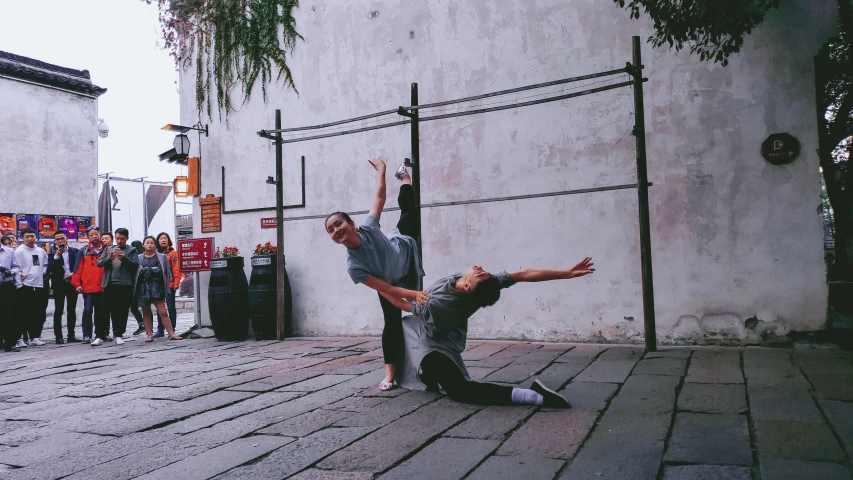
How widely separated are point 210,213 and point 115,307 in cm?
178

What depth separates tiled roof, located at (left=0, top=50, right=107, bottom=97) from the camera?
12711 mm

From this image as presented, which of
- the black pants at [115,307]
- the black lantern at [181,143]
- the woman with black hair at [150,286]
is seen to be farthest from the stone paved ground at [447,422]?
the black lantern at [181,143]

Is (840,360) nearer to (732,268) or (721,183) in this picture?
(732,268)

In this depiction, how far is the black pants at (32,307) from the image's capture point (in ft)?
27.3

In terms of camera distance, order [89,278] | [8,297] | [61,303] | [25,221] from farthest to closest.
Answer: [25,221], [61,303], [89,278], [8,297]

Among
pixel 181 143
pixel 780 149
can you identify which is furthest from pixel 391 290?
pixel 181 143

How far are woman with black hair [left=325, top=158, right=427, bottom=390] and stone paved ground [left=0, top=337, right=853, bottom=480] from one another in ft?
1.24

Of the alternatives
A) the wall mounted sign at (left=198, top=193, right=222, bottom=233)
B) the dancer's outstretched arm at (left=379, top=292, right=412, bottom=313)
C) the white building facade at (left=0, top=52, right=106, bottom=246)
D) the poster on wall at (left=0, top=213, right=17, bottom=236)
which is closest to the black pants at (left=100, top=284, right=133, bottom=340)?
the wall mounted sign at (left=198, top=193, right=222, bottom=233)

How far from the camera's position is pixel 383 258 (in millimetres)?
3953

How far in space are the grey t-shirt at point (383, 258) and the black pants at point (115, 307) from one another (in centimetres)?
568

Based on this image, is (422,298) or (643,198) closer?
(422,298)

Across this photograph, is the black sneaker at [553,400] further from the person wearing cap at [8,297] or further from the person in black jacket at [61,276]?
the person in black jacket at [61,276]

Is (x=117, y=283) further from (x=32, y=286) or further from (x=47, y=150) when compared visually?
(x=47, y=150)

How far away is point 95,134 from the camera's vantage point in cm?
1429
